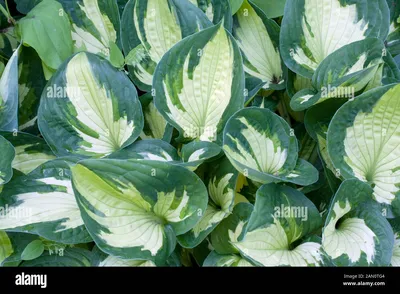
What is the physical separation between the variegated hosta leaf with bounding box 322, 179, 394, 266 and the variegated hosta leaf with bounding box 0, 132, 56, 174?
0.55m

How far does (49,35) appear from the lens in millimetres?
1052

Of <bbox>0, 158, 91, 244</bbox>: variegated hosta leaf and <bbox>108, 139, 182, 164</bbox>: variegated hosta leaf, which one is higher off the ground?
<bbox>108, 139, 182, 164</bbox>: variegated hosta leaf

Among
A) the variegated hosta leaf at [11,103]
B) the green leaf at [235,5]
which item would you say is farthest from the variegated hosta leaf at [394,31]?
the variegated hosta leaf at [11,103]

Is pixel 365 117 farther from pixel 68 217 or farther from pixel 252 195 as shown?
Result: pixel 68 217

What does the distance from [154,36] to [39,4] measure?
0.84 ft

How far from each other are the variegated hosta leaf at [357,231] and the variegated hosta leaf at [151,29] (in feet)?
1.41

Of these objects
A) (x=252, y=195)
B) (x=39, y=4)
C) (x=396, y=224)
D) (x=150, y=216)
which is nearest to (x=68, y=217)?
(x=150, y=216)

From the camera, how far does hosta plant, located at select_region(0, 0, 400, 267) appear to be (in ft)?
2.91

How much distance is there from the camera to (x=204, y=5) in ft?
3.65

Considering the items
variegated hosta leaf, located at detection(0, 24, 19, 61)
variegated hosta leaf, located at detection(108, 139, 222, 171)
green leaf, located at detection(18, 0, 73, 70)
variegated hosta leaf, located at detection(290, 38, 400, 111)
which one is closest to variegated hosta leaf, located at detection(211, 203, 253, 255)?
variegated hosta leaf, located at detection(108, 139, 222, 171)

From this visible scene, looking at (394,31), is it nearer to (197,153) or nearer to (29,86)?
(197,153)

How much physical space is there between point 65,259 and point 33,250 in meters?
0.07

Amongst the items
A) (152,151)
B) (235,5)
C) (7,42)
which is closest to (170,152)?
(152,151)

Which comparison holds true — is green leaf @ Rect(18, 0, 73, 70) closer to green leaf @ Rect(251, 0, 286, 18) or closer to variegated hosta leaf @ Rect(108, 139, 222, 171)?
variegated hosta leaf @ Rect(108, 139, 222, 171)
